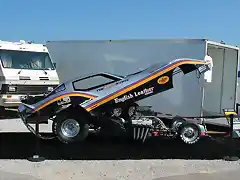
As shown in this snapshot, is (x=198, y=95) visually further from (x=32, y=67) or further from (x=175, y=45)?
(x=32, y=67)

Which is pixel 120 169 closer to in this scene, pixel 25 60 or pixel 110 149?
pixel 110 149

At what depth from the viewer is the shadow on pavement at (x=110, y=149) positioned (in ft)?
25.6

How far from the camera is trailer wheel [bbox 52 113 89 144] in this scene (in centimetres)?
836

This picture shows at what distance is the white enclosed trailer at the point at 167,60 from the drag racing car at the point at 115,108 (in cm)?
213

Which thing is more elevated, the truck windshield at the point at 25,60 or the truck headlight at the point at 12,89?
the truck windshield at the point at 25,60

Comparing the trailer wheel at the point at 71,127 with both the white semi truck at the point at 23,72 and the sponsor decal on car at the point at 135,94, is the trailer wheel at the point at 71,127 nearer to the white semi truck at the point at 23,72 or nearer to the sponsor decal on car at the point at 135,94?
the sponsor decal on car at the point at 135,94

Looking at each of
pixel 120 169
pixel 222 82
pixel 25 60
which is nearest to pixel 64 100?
pixel 120 169

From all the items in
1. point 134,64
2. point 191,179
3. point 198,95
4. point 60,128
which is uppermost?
point 134,64

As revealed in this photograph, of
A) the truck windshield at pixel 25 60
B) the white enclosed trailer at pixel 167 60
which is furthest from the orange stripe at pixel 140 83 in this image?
the truck windshield at pixel 25 60

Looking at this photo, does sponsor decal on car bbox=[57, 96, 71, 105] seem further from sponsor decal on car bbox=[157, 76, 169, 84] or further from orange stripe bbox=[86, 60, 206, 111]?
sponsor decal on car bbox=[157, 76, 169, 84]

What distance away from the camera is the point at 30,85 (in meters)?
12.7

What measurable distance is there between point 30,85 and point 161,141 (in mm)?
5244

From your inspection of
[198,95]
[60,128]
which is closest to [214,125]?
[198,95]

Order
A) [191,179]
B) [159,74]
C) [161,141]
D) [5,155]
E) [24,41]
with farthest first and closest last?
[24,41] < [161,141] < [159,74] < [5,155] < [191,179]
